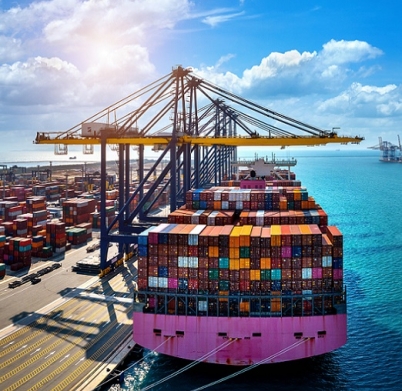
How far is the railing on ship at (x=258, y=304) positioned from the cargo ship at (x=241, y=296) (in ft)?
0.24

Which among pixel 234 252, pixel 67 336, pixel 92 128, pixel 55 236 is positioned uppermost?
pixel 92 128

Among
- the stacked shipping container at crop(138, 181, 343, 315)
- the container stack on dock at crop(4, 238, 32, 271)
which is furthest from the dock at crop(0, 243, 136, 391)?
the container stack on dock at crop(4, 238, 32, 271)

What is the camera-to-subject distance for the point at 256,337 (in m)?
31.9

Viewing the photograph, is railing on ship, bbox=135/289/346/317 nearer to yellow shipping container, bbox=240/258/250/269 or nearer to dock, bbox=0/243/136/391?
yellow shipping container, bbox=240/258/250/269

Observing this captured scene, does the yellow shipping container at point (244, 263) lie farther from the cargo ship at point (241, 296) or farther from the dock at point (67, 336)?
the dock at point (67, 336)

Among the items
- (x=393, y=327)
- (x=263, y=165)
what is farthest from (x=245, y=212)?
(x=263, y=165)

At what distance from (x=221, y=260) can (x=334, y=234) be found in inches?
356

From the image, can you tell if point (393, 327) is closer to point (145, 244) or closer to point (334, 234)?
point (334, 234)

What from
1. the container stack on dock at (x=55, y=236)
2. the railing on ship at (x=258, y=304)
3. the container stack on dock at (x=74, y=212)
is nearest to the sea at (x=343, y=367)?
the railing on ship at (x=258, y=304)

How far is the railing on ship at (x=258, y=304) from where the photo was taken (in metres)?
32.1

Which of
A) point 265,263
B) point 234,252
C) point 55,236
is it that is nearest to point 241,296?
point 265,263

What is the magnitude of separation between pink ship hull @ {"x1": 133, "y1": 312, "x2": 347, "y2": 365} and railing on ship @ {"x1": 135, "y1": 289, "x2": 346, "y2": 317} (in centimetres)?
50

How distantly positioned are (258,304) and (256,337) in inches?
93.3

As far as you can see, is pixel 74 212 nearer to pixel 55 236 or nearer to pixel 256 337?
pixel 55 236
